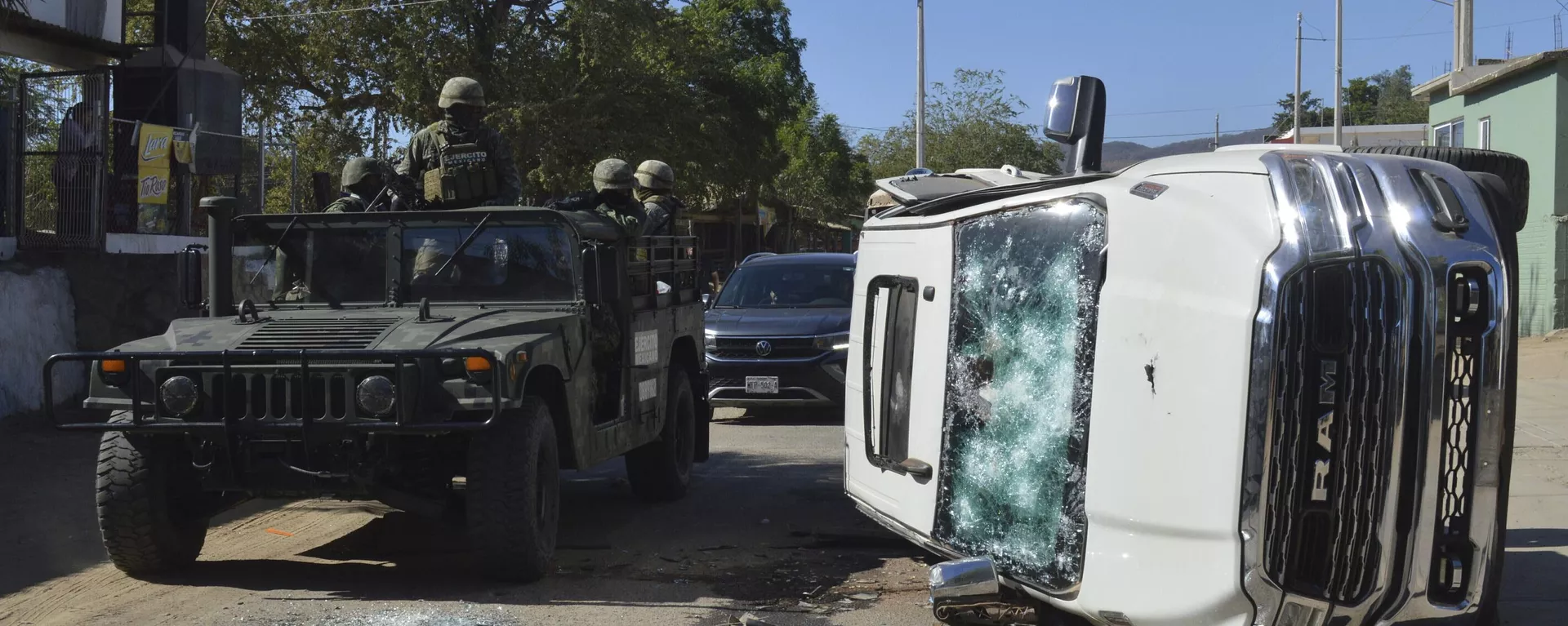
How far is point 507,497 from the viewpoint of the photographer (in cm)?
569

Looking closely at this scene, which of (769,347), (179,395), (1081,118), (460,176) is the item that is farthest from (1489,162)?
(769,347)

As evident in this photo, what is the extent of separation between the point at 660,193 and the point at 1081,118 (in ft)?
14.0

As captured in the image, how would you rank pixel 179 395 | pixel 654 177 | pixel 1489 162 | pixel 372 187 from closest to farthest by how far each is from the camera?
pixel 1489 162, pixel 179 395, pixel 372 187, pixel 654 177

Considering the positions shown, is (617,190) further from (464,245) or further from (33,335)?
(33,335)

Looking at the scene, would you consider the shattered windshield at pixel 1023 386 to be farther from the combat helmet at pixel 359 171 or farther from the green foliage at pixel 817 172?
the green foliage at pixel 817 172

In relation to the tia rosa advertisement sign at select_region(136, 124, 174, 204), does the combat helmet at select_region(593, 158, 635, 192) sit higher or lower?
lower

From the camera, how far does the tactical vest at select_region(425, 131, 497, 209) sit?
7449mm

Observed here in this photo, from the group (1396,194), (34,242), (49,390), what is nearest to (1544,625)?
(1396,194)

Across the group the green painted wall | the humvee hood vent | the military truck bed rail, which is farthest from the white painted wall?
the green painted wall

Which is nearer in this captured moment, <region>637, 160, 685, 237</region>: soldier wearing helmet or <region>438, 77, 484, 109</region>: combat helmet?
<region>438, 77, 484, 109</region>: combat helmet

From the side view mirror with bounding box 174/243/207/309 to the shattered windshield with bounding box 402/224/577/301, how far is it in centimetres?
107

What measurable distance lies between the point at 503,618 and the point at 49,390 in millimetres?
2062

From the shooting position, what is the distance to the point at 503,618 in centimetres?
538

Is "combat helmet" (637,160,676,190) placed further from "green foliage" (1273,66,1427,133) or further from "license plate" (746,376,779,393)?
"green foliage" (1273,66,1427,133)
